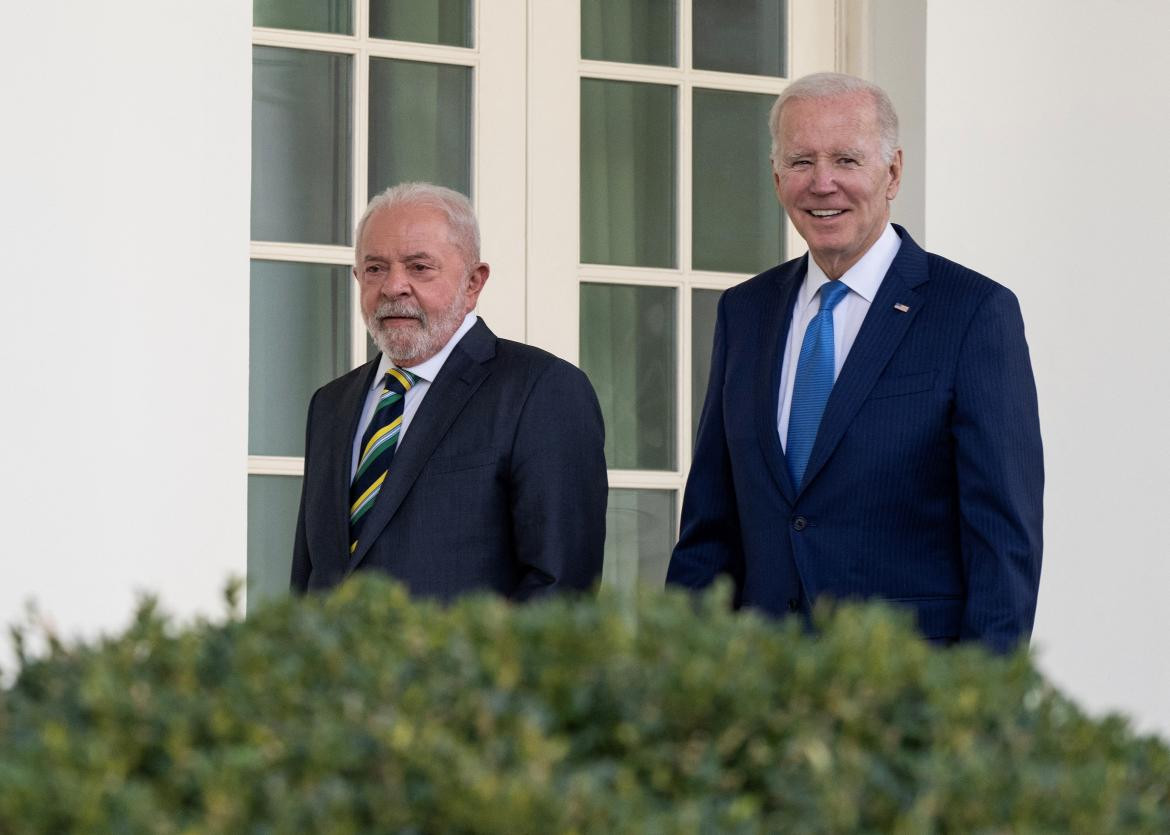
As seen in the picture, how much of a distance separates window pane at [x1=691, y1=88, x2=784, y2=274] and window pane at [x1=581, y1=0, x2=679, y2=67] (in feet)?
0.61

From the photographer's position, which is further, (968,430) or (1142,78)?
(1142,78)

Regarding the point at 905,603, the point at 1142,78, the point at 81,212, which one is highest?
the point at 1142,78

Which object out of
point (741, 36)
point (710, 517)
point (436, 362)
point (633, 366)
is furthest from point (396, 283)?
point (741, 36)

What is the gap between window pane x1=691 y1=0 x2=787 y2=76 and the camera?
5266mm

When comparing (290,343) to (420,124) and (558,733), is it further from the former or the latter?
(558,733)

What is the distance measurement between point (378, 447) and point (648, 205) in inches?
71.2

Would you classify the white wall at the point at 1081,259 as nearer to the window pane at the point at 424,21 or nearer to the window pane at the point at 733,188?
the window pane at the point at 733,188

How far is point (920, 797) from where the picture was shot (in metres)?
1.49

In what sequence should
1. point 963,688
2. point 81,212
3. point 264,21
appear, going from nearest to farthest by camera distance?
1. point 963,688
2. point 81,212
3. point 264,21

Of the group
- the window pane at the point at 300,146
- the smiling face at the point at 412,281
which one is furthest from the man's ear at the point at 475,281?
the window pane at the point at 300,146

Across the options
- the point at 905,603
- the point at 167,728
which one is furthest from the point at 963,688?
the point at 905,603

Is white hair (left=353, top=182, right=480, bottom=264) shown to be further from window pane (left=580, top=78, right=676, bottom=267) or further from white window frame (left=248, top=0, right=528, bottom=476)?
window pane (left=580, top=78, right=676, bottom=267)

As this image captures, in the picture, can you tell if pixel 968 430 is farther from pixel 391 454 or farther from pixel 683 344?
pixel 683 344

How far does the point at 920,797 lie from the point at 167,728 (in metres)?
0.62
